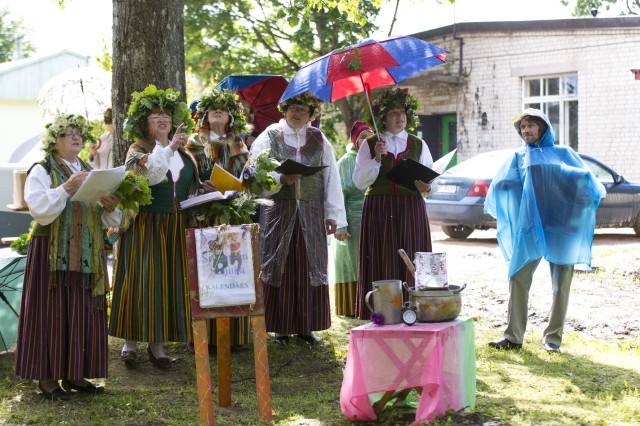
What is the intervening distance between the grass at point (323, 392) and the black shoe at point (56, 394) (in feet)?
0.20

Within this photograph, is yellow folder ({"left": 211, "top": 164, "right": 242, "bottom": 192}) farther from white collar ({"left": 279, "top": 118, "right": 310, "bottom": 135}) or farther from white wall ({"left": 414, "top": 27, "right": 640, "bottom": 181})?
white wall ({"left": 414, "top": 27, "right": 640, "bottom": 181})

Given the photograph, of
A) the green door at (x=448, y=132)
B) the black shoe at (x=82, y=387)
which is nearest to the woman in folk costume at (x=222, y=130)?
the black shoe at (x=82, y=387)

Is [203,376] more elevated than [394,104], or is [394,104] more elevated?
[394,104]

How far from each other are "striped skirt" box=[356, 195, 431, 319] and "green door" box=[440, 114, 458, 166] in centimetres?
1395

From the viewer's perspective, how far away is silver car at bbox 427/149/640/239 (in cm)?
1394

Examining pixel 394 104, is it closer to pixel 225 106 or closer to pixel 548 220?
pixel 225 106

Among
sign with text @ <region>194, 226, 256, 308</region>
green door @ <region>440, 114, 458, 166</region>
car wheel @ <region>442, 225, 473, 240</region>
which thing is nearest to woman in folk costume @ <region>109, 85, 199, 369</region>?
sign with text @ <region>194, 226, 256, 308</region>

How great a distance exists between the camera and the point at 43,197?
5.54 meters

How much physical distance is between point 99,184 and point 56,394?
132 centimetres

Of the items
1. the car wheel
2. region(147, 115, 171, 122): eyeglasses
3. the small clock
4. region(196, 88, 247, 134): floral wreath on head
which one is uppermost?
region(196, 88, 247, 134): floral wreath on head

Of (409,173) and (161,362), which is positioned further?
(409,173)

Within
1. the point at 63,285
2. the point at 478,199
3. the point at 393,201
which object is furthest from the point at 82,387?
the point at 478,199

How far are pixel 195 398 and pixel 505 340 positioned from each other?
2.59m

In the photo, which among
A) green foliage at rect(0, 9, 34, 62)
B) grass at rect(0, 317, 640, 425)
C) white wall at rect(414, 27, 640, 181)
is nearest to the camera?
grass at rect(0, 317, 640, 425)
